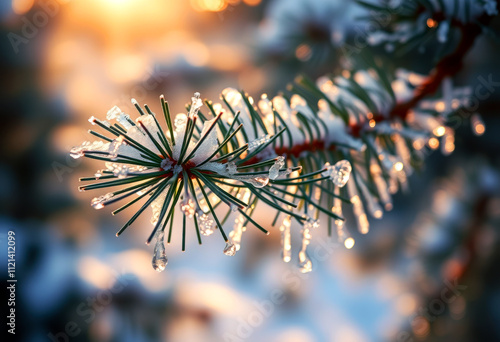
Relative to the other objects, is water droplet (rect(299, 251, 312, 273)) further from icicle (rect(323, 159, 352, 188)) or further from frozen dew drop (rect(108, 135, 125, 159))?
frozen dew drop (rect(108, 135, 125, 159))

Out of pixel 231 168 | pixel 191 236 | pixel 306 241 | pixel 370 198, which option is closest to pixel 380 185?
pixel 370 198

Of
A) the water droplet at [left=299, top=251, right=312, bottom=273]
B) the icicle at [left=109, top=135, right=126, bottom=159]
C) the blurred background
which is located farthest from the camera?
the blurred background

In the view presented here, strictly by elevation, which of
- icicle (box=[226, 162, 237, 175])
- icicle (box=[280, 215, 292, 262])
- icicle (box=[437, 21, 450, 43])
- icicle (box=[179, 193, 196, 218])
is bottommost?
icicle (box=[280, 215, 292, 262])

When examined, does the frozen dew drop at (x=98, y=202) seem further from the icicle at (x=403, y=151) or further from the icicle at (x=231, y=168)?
the icicle at (x=403, y=151)

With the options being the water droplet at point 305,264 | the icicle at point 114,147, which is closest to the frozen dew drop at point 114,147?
the icicle at point 114,147

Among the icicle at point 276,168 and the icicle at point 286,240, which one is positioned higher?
the icicle at point 276,168

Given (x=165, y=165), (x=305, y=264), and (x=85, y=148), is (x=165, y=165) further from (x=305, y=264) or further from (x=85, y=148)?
(x=305, y=264)

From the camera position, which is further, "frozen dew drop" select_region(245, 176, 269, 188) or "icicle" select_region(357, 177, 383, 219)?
"icicle" select_region(357, 177, 383, 219)

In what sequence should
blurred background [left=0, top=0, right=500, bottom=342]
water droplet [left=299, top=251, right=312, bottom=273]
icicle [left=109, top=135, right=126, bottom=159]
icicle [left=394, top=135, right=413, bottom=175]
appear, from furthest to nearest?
blurred background [left=0, top=0, right=500, bottom=342]
icicle [left=394, top=135, right=413, bottom=175]
water droplet [left=299, top=251, right=312, bottom=273]
icicle [left=109, top=135, right=126, bottom=159]

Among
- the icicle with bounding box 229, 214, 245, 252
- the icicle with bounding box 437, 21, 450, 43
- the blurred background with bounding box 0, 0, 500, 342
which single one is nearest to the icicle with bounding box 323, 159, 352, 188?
the icicle with bounding box 229, 214, 245, 252
